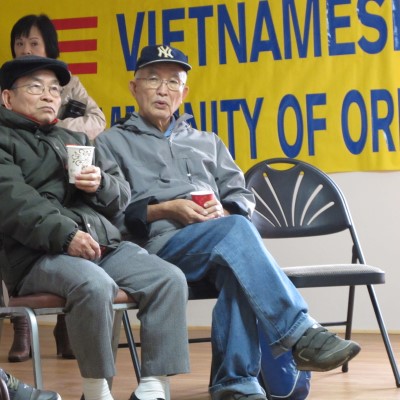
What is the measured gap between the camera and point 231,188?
3.09 meters

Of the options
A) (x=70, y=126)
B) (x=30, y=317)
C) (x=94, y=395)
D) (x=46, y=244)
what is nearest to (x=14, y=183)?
(x=46, y=244)

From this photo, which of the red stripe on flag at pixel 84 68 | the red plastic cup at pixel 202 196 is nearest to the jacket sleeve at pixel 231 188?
the red plastic cup at pixel 202 196

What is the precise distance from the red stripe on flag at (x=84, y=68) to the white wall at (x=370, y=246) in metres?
1.52

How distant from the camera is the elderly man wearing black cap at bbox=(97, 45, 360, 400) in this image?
8.16 feet

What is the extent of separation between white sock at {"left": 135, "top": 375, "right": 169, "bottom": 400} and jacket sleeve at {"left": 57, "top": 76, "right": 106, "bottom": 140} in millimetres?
1447

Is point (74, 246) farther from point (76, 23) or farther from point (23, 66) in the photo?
point (76, 23)

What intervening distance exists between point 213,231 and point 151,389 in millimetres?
507

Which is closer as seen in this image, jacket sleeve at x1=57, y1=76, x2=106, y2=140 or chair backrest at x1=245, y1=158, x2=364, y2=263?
chair backrest at x1=245, y1=158, x2=364, y2=263

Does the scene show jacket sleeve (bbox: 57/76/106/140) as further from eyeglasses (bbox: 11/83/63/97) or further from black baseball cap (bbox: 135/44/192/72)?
eyeglasses (bbox: 11/83/63/97)

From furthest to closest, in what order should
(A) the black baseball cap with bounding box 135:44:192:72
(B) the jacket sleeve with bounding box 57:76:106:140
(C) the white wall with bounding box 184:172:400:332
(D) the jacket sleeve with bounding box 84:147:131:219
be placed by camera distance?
(C) the white wall with bounding box 184:172:400:332 < (B) the jacket sleeve with bounding box 57:76:106:140 < (A) the black baseball cap with bounding box 135:44:192:72 < (D) the jacket sleeve with bounding box 84:147:131:219

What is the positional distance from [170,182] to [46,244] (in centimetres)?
68

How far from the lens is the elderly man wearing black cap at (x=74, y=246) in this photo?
2369mm

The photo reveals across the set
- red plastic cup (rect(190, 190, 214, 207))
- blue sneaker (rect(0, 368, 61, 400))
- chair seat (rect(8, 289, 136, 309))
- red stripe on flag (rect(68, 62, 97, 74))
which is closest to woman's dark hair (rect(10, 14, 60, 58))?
red stripe on flag (rect(68, 62, 97, 74))

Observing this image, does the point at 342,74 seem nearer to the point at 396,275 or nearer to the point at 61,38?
the point at 396,275
